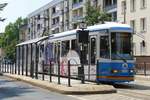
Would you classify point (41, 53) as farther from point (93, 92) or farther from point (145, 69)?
point (93, 92)

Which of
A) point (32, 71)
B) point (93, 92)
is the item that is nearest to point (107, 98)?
point (93, 92)

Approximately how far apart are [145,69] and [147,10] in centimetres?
1935

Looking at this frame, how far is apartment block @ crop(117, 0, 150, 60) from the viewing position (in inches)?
2391

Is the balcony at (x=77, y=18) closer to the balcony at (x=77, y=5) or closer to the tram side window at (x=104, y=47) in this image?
the balcony at (x=77, y=5)

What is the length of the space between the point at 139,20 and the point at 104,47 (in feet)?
124

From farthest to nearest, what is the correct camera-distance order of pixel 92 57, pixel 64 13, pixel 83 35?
pixel 64 13, pixel 92 57, pixel 83 35

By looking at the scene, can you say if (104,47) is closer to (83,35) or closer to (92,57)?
(92,57)

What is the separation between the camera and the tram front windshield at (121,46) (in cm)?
2523

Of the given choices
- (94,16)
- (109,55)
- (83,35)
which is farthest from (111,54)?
(94,16)

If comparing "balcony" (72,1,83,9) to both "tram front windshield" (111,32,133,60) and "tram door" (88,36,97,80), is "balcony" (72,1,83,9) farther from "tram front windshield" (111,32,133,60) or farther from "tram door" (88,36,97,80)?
"tram front windshield" (111,32,133,60)

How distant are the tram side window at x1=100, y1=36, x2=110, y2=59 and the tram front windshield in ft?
0.91

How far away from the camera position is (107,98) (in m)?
18.4

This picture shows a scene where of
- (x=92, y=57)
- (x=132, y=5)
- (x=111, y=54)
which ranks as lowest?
(x=92, y=57)

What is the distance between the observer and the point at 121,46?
83.2 feet
